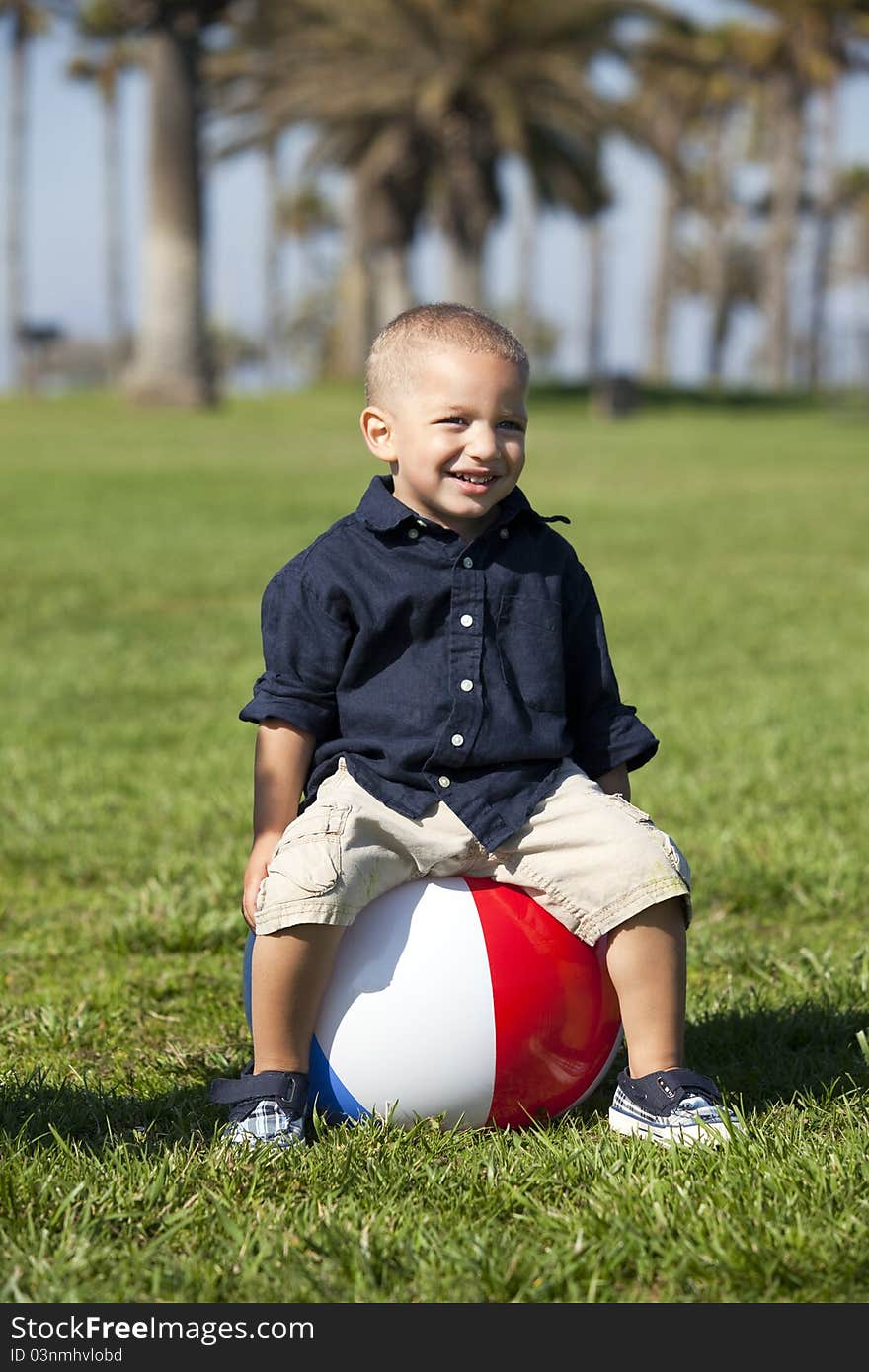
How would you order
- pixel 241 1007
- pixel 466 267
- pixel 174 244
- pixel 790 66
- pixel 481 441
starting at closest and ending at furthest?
pixel 481 441, pixel 241 1007, pixel 174 244, pixel 466 267, pixel 790 66

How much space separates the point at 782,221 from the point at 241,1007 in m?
48.4

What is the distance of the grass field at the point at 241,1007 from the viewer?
273 centimetres

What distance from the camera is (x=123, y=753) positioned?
715 centimetres

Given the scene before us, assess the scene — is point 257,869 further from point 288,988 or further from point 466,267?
point 466,267

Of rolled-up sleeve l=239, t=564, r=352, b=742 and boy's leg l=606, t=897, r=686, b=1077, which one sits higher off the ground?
rolled-up sleeve l=239, t=564, r=352, b=742

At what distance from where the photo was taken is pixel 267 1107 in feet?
10.8

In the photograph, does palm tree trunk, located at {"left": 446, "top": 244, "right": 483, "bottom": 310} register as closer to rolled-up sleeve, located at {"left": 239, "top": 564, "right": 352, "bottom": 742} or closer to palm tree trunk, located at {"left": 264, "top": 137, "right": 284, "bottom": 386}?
palm tree trunk, located at {"left": 264, "top": 137, "right": 284, "bottom": 386}

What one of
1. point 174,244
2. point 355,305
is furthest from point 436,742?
point 355,305

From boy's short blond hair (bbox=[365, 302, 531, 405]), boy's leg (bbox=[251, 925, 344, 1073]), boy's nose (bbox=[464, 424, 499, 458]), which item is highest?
boy's short blond hair (bbox=[365, 302, 531, 405])

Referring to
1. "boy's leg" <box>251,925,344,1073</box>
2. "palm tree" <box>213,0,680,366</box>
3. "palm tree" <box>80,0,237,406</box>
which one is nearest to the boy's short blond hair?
"boy's leg" <box>251,925,344,1073</box>

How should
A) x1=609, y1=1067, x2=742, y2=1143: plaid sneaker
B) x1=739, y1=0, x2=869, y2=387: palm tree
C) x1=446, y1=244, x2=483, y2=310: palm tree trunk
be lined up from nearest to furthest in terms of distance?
x1=609, y1=1067, x2=742, y2=1143: plaid sneaker
x1=446, y1=244, x2=483, y2=310: palm tree trunk
x1=739, y1=0, x2=869, y2=387: palm tree

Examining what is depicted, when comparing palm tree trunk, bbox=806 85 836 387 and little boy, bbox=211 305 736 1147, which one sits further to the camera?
palm tree trunk, bbox=806 85 836 387

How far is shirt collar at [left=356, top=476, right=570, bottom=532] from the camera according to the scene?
3475mm

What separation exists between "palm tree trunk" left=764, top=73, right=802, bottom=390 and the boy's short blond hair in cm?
4751
